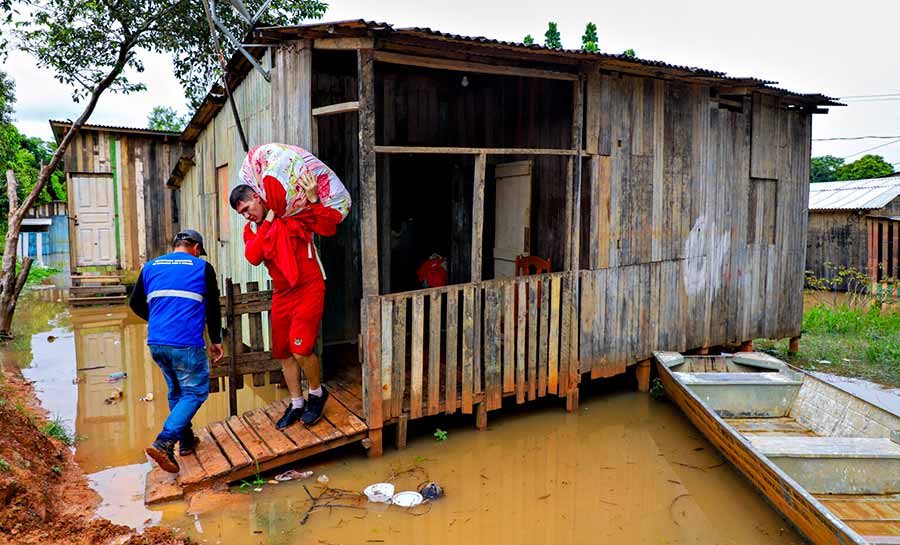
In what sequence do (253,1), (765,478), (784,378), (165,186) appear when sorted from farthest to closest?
(165,186) < (253,1) < (784,378) < (765,478)

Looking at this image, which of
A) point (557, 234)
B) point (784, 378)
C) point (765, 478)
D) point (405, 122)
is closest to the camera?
point (765, 478)

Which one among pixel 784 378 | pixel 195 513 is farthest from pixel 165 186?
pixel 784 378

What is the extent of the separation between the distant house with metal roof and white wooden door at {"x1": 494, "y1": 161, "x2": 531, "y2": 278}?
32.7 feet

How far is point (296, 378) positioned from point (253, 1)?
872 centimetres

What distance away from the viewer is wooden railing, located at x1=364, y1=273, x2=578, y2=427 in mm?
5020

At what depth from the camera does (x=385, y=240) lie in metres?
7.75

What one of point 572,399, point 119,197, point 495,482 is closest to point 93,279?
point 119,197

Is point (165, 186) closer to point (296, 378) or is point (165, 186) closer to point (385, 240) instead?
point (385, 240)

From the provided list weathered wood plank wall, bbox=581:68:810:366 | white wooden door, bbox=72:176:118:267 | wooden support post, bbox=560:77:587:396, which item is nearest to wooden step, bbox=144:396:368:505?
wooden support post, bbox=560:77:587:396

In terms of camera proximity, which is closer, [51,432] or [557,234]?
[51,432]

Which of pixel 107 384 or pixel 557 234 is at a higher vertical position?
pixel 557 234

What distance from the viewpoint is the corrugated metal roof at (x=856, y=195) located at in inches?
536

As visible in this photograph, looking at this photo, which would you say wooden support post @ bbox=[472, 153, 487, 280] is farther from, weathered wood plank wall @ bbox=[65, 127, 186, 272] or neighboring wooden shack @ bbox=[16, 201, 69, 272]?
neighboring wooden shack @ bbox=[16, 201, 69, 272]

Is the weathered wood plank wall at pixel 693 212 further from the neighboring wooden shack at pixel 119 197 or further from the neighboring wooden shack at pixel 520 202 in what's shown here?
the neighboring wooden shack at pixel 119 197
